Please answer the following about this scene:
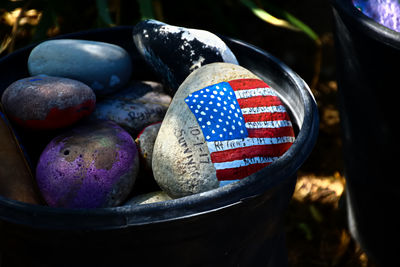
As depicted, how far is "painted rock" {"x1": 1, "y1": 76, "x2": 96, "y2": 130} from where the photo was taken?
91cm

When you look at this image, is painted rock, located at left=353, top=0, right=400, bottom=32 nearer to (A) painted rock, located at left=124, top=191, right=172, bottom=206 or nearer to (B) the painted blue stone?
(B) the painted blue stone

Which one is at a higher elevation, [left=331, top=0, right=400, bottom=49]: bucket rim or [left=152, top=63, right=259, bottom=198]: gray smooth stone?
[left=331, top=0, right=400, bottom=49]: bucket rim

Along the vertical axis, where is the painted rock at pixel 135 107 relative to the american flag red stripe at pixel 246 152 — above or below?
below

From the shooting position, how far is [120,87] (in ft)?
3.81

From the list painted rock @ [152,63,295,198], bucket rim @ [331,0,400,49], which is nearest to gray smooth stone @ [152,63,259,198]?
painted rock @ [152,63,295,198]

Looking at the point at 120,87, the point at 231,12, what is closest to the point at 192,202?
the point at 120,87

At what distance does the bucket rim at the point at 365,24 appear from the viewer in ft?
3.17

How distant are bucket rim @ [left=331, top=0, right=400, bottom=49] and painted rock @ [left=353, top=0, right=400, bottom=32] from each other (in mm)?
45

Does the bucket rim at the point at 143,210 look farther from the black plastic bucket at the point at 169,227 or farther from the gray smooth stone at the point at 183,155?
the gray smooth stone at the point at 183,155

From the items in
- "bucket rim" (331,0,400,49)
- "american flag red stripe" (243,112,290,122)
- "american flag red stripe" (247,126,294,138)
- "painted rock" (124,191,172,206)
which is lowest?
"painted rock" (124,191,172,206)

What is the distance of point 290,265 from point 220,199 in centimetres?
94

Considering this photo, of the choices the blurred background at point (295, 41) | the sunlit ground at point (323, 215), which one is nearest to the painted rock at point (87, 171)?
the blurred background at point (295, 41)

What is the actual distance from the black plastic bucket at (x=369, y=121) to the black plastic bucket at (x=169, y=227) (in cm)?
27

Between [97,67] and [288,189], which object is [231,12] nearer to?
[97,67]
